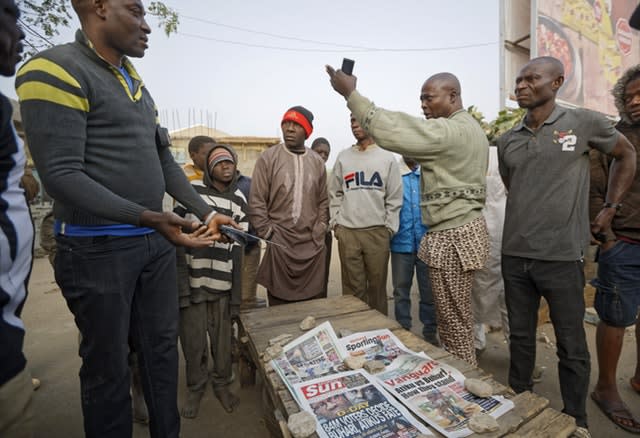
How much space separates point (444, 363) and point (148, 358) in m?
1.29

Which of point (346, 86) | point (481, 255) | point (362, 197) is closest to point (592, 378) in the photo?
point (481, 255)

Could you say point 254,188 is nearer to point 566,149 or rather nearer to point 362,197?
point 362,197

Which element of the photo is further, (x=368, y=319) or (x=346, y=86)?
(x=368, y=319)

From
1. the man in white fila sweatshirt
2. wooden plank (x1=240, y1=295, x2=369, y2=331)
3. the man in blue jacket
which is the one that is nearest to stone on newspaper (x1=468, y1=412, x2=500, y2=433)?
wooden plank (x1=240, y1=295, x2=369, y2=331)

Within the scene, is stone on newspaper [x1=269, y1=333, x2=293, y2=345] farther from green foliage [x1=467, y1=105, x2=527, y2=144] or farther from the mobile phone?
green foliage [x1=467, y1=105, x2=527, y2=144]

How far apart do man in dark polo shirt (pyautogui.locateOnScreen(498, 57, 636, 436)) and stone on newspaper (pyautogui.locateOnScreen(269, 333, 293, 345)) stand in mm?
1292

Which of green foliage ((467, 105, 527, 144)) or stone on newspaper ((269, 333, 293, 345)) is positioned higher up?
green foliage ((467, 105, 527, 144))

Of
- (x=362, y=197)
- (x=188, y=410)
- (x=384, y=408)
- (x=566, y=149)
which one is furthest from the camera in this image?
(x=362, y=197)

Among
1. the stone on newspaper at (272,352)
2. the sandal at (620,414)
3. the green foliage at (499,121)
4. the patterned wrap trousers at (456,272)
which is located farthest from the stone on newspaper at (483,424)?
the green foliage at (499,121)

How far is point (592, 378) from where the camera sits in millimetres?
2412

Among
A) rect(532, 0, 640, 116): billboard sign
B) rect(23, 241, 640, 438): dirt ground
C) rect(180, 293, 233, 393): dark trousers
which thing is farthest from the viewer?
rect(532, 0, 640, 116): billboard sign

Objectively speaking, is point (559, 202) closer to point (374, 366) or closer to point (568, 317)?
point (568, 317)

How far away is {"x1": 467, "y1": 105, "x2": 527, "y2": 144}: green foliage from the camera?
153 inches

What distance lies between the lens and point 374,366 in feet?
4.75
